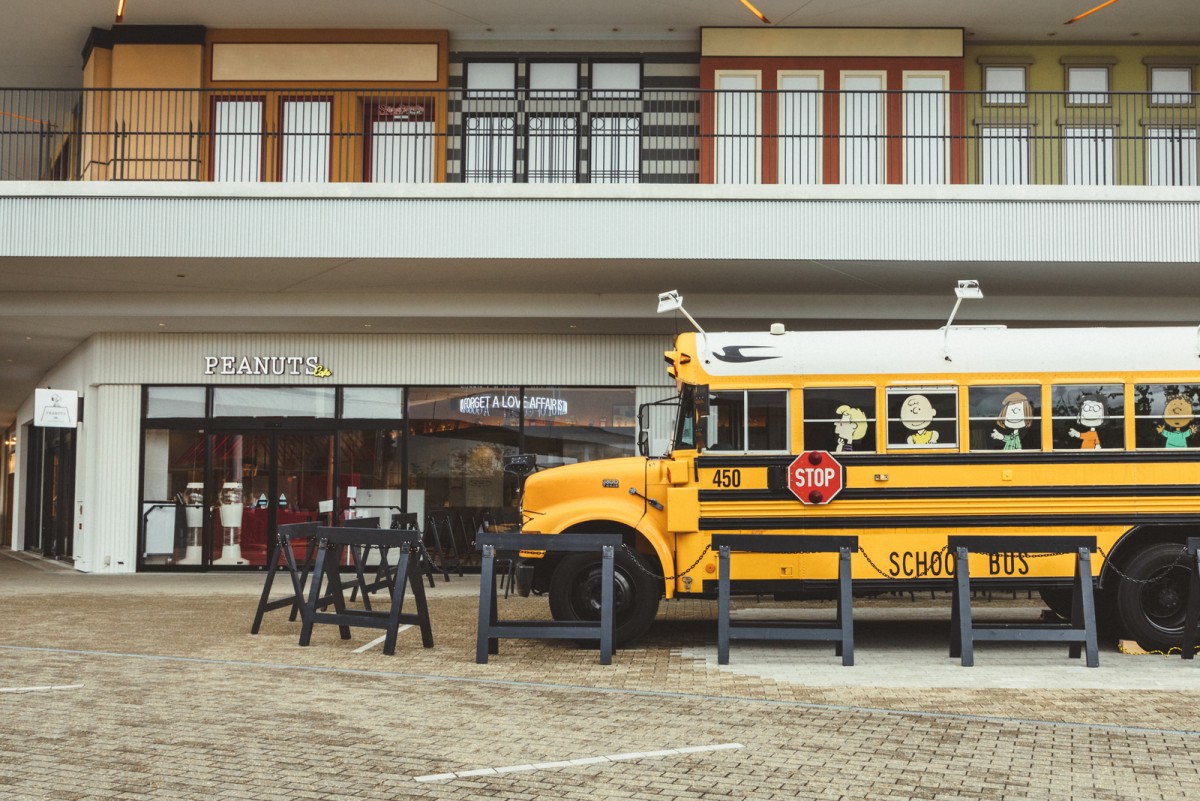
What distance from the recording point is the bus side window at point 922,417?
1134 centimetres

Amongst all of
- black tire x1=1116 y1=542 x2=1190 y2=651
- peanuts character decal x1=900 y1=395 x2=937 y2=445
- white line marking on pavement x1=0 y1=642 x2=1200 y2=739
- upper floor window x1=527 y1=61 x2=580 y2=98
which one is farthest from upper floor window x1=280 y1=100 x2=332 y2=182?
black tire x1=1116 y1=542 x2=1190 y2=651

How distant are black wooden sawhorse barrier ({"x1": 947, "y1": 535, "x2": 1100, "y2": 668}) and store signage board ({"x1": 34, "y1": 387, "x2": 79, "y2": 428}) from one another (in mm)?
15846

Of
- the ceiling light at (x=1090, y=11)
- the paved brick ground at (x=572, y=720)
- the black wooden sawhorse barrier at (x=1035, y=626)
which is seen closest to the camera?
the paved brick ground at (x=572, y=720)

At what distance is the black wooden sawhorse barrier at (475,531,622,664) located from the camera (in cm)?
1052

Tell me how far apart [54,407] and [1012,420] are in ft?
53.2

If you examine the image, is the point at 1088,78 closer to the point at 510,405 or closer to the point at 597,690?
the point at 510,405

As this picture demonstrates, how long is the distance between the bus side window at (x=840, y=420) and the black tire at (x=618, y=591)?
6.64ft

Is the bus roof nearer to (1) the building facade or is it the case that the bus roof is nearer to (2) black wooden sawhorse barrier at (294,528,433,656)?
(2) black wooden sawhorse barrier at (294,528,433,656)

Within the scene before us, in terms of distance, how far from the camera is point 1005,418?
11.4 meters

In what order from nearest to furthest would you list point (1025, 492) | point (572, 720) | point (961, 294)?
1. point (572, 720)
2. point (1025, 492)
3. point (961, 294)

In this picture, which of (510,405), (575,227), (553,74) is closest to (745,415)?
(575,227)

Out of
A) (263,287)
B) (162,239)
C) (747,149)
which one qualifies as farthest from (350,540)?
(747,149)

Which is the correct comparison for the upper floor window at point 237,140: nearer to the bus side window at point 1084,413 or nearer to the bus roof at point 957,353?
the bus roof at point 957,353

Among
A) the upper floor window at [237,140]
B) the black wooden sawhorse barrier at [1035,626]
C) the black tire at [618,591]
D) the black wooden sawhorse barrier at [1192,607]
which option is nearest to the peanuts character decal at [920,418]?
the black wooden sawhorse barrier at [1035,626]
